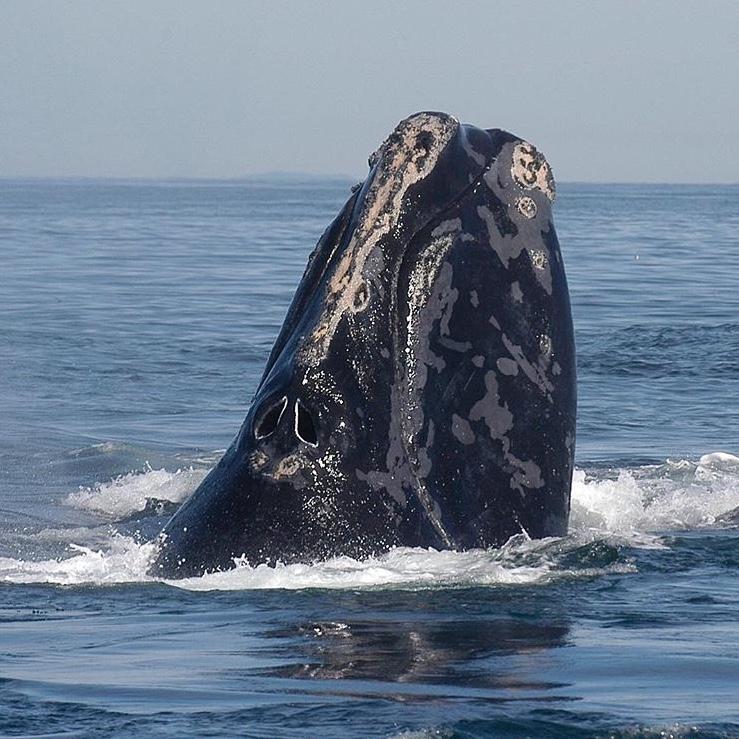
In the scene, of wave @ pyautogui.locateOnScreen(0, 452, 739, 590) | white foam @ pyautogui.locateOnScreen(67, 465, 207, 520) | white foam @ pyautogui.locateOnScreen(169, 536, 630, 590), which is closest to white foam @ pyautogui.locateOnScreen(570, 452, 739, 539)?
wave @ pyautogui.locateOnScreen(0, 452, 739, 590)

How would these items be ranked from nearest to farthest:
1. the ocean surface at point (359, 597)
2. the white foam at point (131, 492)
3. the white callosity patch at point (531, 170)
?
the ocean surface at point (359, 597) < the white callosity patch at point (531, 170) < the white foam at point (131, 492)

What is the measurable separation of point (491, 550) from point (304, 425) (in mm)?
954

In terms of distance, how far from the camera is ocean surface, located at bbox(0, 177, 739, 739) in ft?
19.4

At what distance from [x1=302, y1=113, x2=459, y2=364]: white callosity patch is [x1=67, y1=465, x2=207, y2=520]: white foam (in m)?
3.62

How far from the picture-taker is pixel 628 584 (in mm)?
8297

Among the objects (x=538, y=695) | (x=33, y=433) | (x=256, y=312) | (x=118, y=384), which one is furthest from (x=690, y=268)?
(x=538, y=695)

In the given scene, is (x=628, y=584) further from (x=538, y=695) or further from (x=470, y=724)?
(x=470, y=724)

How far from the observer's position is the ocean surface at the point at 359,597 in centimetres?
590

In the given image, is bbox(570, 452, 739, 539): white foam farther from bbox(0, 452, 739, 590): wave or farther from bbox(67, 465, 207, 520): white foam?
bbox(67, 465, 207, 520): white foam

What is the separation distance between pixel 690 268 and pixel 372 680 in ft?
106

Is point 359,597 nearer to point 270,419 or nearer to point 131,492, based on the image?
point 270,419

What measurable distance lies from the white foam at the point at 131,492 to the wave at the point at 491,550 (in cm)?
1

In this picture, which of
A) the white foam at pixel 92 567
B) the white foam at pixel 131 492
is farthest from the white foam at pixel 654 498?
the white foam at pixel 131 492

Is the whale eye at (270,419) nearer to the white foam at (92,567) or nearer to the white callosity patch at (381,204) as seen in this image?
the white callosity patch at (381,204)
